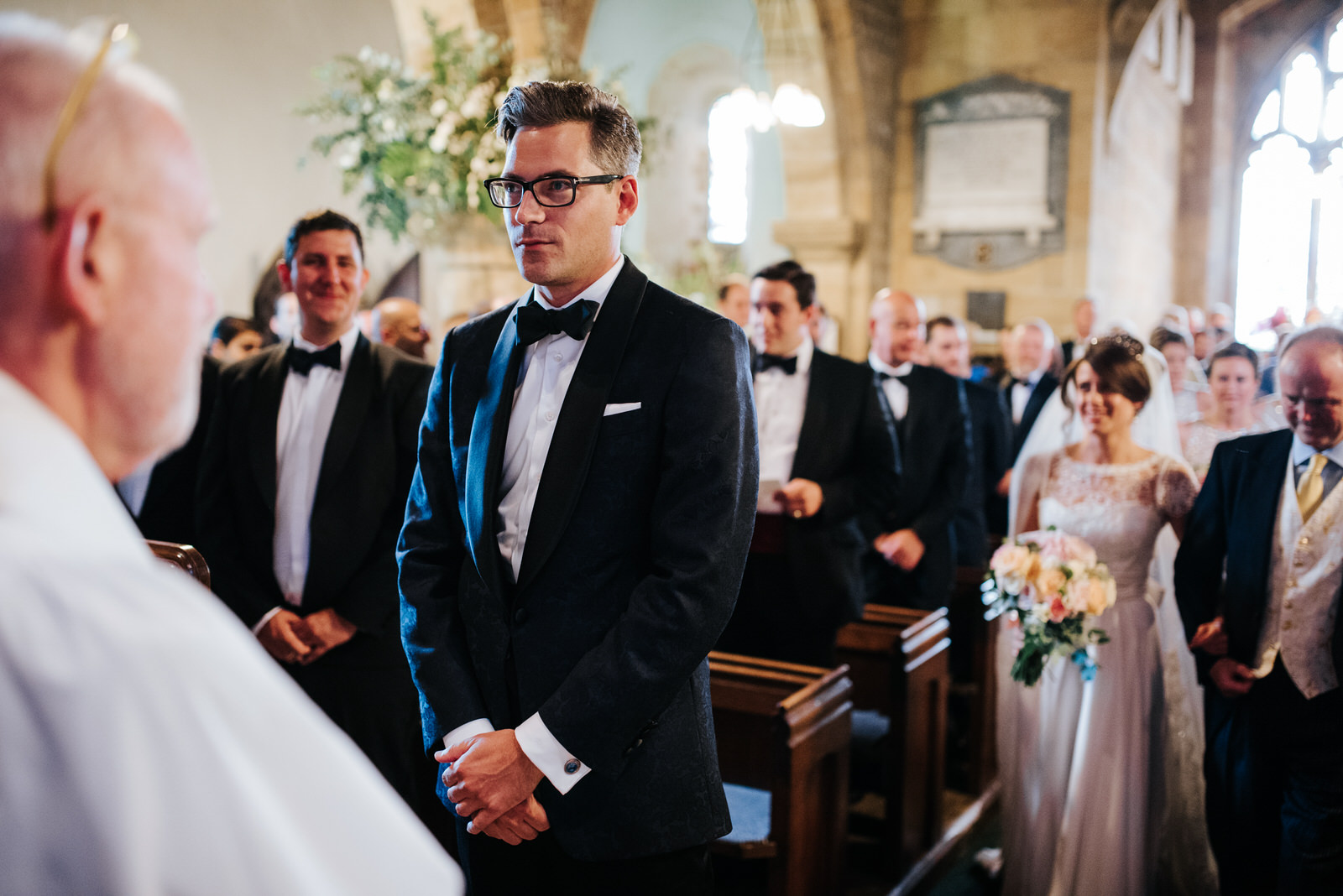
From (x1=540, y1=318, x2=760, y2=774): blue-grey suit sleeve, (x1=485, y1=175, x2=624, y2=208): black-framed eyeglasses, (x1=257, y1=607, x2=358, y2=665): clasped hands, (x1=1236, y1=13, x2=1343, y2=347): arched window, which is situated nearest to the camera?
(x1=540, y1=318, x2=760, y2=774): blue-grey suit sleeve

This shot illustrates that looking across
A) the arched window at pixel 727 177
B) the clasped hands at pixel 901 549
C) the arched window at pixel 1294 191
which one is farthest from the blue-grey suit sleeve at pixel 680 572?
the arched window at pixel 1294 191

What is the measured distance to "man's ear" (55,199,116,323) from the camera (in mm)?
657

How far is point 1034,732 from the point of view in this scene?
3.54m

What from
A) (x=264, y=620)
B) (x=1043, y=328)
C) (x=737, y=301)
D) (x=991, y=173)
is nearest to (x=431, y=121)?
(x=737, y=301)

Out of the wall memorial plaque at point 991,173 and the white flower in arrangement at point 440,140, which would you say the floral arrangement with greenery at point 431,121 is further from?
the wall memorial plaque at point 991,173

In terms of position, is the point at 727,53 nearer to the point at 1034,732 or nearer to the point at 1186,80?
the point at 1186,80

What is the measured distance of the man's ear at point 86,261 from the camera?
2.15ft

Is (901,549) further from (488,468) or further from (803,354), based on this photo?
(488,468)

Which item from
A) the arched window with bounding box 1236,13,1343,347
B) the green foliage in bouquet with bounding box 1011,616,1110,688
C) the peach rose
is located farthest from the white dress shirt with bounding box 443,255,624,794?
the arched window with bounding box 1236,13,1343,347

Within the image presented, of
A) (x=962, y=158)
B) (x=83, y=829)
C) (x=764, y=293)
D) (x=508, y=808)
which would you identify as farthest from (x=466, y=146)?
(x=962, y=158)

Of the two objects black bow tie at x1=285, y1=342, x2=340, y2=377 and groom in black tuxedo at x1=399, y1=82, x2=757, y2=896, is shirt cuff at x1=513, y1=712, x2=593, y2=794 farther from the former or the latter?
black bow tie at x1=285, y1=342, x2=340, y2=377

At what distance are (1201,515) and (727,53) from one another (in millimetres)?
9732

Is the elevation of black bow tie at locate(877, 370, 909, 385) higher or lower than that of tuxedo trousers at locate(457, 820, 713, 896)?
higher

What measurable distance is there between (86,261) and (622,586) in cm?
127
